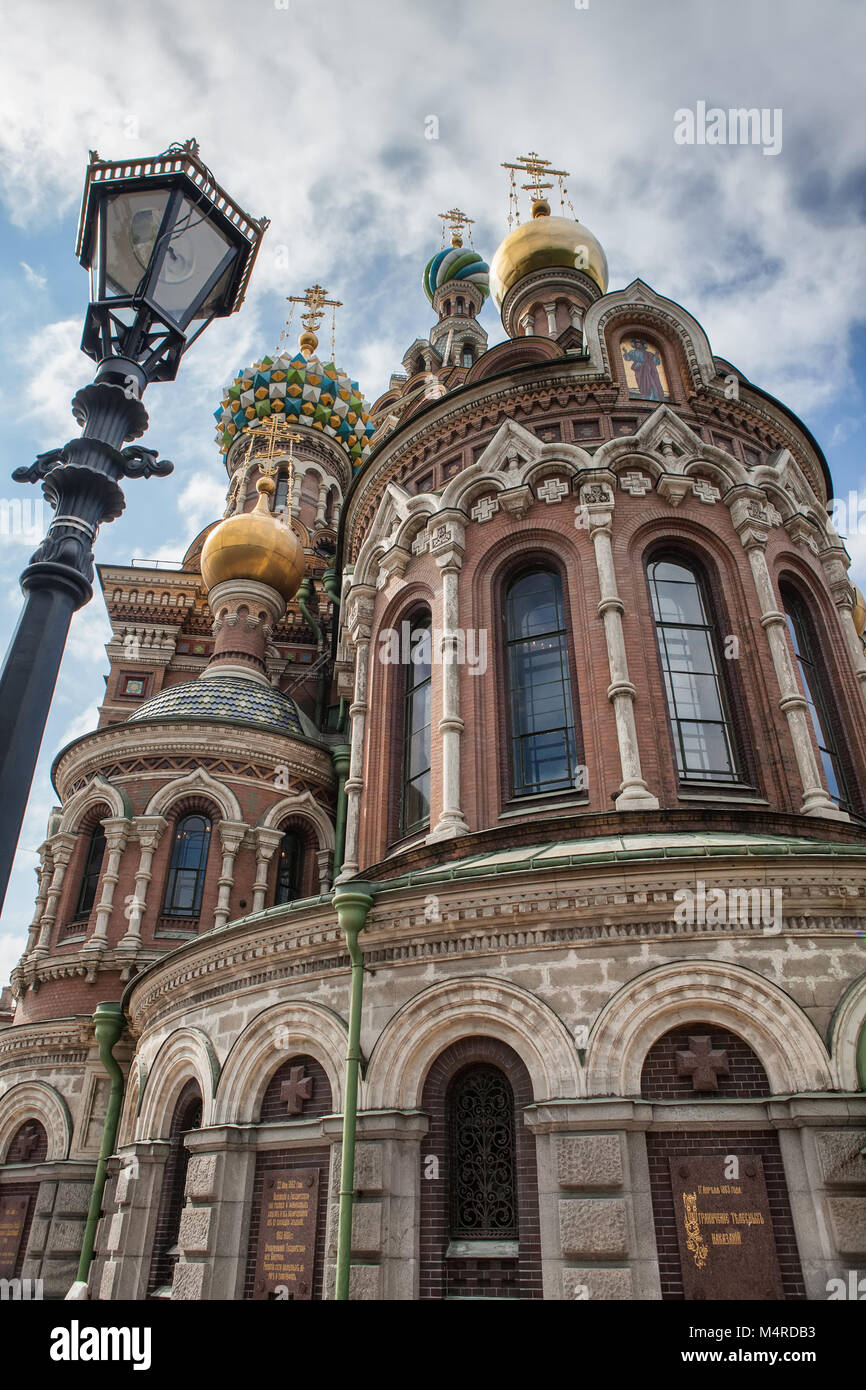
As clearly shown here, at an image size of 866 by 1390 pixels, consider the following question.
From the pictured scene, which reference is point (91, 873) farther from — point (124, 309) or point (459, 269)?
point (459, 269)

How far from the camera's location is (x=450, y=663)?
456 inches

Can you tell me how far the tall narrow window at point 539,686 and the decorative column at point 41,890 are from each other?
953cm

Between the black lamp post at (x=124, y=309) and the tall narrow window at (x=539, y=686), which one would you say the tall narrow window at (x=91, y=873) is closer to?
the tall narrow window at (x=539, y=686)

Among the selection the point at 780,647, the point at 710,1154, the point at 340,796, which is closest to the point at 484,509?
the point at 780,647

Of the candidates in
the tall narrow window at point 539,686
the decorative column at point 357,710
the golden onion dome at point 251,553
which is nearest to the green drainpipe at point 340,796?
the decorative column at point 357,710

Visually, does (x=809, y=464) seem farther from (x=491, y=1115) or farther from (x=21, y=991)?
(x=21, y=991)

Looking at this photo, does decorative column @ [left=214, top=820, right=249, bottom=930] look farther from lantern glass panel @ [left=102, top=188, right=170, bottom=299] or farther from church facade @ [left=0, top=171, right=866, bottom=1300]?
lantern glass panel @ [left=102, top=188, right=170, bottom=299]

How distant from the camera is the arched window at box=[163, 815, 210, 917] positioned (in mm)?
15633

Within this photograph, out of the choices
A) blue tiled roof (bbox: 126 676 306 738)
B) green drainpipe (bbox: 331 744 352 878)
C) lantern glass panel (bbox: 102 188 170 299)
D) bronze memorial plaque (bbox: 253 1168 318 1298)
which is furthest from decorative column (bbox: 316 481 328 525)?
lantern glass panel (bbox: 102 188 170 299)

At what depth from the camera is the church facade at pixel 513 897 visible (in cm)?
692

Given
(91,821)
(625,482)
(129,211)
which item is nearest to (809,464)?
(625,482)
